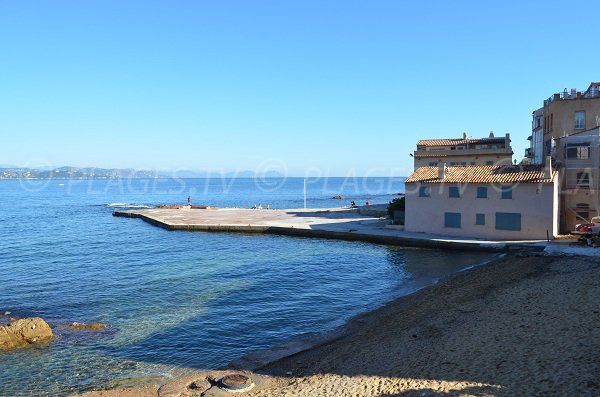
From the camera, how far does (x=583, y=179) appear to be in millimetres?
35656

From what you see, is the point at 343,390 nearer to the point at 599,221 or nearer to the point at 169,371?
the point at 169,371

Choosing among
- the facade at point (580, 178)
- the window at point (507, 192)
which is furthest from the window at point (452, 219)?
the facade at point (580, 178)

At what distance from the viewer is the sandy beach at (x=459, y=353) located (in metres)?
11.6

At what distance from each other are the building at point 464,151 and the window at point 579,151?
26.2m

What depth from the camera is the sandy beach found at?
1163 cm

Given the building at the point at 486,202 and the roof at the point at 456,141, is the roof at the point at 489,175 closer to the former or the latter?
the building at the point at 486,202

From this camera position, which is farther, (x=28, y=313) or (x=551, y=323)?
(x=28, y=313)

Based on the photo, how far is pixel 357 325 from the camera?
61.5 feet

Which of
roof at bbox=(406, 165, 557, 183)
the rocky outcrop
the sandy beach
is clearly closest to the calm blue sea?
the rocky outcrop

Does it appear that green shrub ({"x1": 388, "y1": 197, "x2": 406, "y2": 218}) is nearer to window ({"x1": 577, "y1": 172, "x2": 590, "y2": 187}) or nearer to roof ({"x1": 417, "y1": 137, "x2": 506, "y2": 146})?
window ({"x1": 577, "y1": 172, "x2": 590, "y2": 187})

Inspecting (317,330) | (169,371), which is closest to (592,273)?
(317,330)

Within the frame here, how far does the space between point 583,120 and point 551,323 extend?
3521cm

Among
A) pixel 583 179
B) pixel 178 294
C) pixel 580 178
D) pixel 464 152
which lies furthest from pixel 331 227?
pixel 464 152

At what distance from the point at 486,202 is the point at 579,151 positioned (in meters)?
7.84
